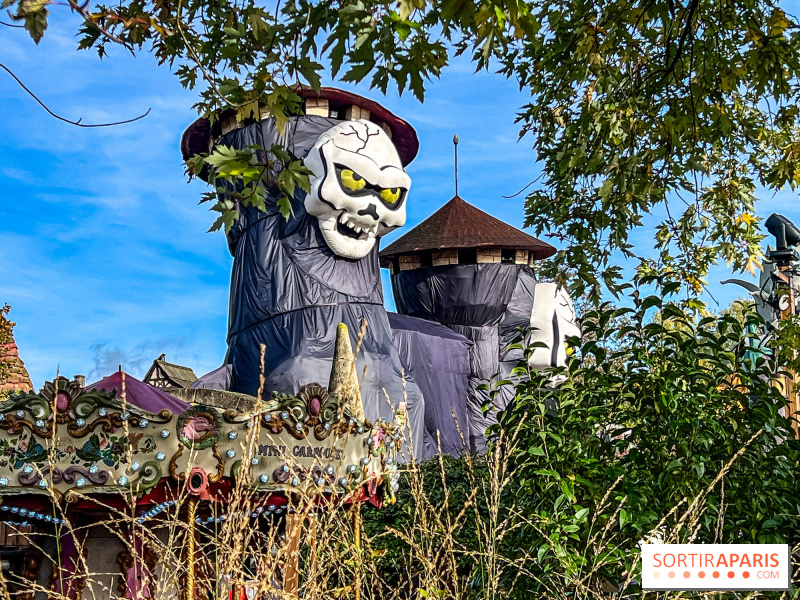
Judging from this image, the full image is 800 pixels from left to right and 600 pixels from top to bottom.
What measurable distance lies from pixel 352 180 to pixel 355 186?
110 millimetres

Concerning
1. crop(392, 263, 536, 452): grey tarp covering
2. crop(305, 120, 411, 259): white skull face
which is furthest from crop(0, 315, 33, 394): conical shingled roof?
crop(392, 263, 536, 452): grey tarp covering

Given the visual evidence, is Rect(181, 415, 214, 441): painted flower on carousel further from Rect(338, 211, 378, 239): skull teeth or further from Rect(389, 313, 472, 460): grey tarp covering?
Rect(389, 313, 472, 460): grey tarp covering

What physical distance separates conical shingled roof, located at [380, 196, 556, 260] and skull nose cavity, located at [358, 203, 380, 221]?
162 inches

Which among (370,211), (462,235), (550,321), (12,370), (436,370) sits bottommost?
(12,370)

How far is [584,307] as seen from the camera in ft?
76.1

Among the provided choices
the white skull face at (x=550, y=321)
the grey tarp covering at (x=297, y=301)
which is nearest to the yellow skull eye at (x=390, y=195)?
the grey tarp covering at (x=297, y=301)

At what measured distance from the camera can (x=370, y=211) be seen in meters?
13.0

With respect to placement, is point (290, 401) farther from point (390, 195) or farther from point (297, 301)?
point (390, 195)

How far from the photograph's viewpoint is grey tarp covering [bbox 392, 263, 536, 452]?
1678 cm

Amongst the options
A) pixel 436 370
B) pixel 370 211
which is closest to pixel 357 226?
pixel 370 211

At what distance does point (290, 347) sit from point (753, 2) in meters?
9.37

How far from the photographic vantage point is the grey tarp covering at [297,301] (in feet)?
41.3

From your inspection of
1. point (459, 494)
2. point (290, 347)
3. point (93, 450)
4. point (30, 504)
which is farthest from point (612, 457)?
point (290, 347)

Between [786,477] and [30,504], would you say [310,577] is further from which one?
[30,504]
